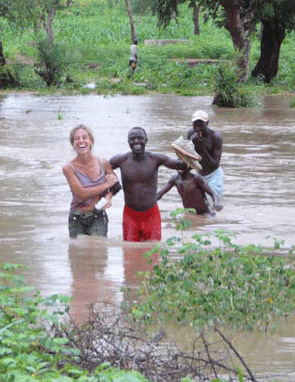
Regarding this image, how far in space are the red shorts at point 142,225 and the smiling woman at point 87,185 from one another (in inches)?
9.5

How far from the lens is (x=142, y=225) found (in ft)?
29.3

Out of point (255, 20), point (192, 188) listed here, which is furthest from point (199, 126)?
point (255, 20)

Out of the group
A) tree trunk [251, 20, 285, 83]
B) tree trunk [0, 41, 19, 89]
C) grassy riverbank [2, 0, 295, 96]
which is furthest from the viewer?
tree trunk [251, 20, 285, 83]

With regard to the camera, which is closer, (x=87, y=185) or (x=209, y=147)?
(x=87, y=185)

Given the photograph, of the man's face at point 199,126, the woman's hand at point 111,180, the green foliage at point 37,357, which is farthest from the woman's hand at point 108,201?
the green foliage at point 37,357

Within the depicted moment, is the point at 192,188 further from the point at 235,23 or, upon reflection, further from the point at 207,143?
the point at 235,23

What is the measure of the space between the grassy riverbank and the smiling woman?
16228mm

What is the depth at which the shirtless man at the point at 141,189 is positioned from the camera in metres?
8.89

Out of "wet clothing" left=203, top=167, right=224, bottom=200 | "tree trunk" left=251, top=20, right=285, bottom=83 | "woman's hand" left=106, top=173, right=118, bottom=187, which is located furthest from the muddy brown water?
"tree trunk" left=251, top=20, right=285, bottom=83

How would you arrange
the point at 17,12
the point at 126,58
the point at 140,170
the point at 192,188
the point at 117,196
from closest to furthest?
the point at 140,170
the point at 192,188
the point at 117,196
the point at 17,12
the point at 126,58

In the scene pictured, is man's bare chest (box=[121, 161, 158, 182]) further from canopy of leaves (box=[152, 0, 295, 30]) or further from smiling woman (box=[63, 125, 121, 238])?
canopy of leaves (box=[152, 0, 295, 30])

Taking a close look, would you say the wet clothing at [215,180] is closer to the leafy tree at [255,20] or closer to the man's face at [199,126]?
the man's face at [199,126]

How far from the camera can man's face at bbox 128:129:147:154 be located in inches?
344

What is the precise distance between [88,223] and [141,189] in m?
0.58
